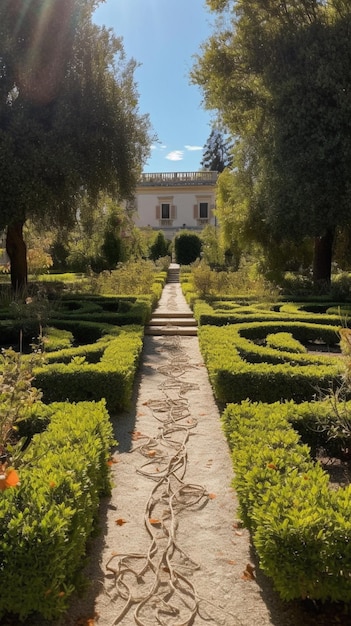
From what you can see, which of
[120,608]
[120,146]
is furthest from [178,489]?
[120,146]

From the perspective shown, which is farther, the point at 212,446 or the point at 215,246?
the point at 215,246

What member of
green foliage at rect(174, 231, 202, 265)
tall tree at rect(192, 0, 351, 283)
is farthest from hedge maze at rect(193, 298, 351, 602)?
green foliage at rect(174, 231, 202, 265)

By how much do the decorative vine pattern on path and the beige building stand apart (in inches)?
1546

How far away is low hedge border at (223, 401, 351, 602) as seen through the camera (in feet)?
7.11

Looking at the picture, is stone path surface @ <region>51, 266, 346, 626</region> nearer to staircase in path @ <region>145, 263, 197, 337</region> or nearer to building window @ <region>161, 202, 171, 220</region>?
staircase in path @ <region>145, 263, 197, 337</region>

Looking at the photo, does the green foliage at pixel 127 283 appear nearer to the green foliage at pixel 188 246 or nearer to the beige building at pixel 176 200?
the green foliage at pixel 188 246

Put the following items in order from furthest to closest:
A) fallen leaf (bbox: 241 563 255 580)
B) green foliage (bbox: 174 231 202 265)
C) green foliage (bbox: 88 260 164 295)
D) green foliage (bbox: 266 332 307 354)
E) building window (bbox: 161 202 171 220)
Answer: building window (bbox: 161 202 171 220) < green foliage (bbox: 174 231 202 265) < green foliage (bbox: 88 260 164 295) < green foliage (bbox: 266 332 307 354) < fallen leaf (bbox: 241 563 255 580)

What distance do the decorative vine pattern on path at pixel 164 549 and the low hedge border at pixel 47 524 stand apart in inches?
11.7

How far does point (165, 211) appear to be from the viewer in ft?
144

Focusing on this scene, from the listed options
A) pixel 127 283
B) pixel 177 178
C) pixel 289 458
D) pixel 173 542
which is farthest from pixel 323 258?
pixel 177 178

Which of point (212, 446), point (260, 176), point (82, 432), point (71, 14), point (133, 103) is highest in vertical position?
point (71, 14)

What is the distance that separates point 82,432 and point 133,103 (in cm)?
1129

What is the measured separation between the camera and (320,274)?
51.4 ft

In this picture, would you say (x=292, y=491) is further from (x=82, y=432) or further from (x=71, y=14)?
(x=71, y=14)
